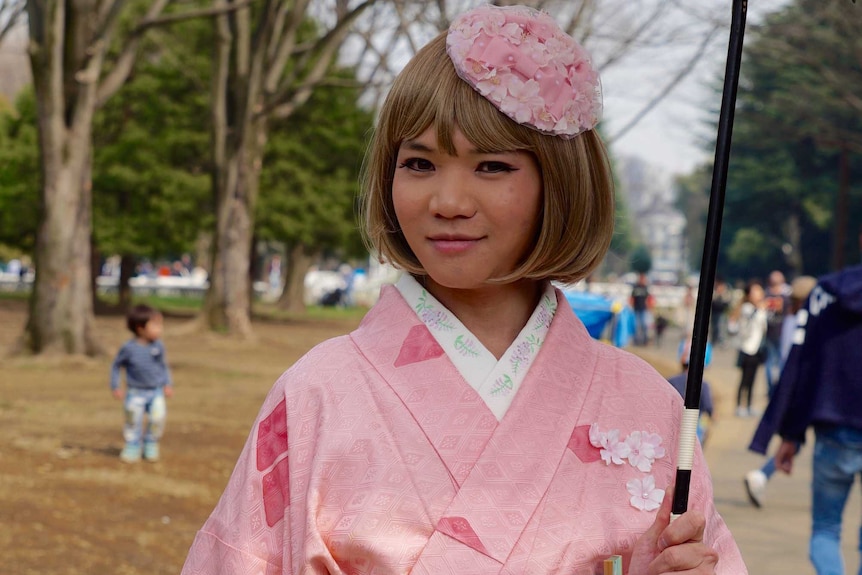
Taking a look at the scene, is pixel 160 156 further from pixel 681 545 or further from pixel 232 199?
pixel 681 545

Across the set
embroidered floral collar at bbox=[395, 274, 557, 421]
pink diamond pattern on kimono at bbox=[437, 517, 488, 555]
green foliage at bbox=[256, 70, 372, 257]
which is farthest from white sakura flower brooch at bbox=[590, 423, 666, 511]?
green foliage at bbox=[256, 70, 372, 257]

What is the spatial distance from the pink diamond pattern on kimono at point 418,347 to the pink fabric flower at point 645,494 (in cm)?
42

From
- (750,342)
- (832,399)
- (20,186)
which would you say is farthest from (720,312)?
(832,399)

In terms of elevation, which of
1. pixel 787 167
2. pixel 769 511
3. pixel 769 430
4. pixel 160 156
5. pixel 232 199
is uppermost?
pixel 769 430

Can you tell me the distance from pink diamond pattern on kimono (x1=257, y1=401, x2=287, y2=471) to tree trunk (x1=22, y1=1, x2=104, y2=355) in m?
13.6

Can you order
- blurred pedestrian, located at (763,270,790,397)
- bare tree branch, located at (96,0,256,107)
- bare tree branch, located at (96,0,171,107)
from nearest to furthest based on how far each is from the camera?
blurred pedestrian, located at (763,270,790,397) < bare tree branch, located at (96,0,256,107) < bare tree branch, located at (96,0,171,107)

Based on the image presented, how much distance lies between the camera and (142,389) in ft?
29.4

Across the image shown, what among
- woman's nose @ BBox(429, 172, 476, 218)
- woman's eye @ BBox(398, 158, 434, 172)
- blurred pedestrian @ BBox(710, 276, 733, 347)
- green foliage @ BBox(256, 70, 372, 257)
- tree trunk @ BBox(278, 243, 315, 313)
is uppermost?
woman's eye @ BBox(398, 158, 434, 172)

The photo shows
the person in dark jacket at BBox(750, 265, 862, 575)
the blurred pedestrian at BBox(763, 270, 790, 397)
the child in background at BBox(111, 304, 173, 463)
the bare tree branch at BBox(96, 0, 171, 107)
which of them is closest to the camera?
the person in dark jacket at BBox(750, 265, 862, 575)

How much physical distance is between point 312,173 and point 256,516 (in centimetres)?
2912

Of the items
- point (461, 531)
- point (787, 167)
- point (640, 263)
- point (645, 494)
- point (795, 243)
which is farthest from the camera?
point (795, 243)

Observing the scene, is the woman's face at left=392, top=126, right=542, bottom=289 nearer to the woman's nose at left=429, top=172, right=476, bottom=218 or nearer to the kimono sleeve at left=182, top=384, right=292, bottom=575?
the woman's nose at left=429, top=172, right=476, bottom=218

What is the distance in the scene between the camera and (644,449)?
7.32 feet

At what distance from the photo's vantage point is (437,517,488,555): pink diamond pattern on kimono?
2085mm
